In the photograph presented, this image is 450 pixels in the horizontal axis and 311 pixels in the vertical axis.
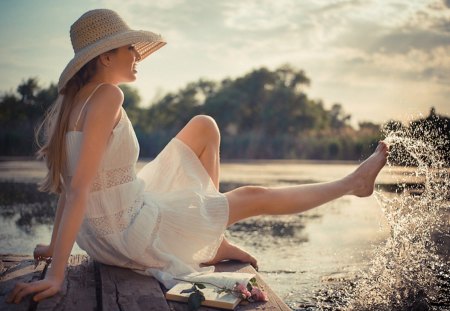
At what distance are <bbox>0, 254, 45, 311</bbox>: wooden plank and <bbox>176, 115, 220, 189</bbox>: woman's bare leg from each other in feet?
3.27

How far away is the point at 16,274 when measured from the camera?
2693 millimetres

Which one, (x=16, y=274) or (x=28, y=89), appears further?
(x=28, y=89)

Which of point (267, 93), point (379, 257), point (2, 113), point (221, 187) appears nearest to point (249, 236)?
point (379, 257)

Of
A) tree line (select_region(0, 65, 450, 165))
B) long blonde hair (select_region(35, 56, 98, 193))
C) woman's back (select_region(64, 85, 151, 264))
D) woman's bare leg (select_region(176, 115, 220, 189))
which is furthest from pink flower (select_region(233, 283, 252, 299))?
tree line (select_region(0, 65, 450, 165))

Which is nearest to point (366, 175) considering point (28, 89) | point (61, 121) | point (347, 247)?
point (347, 247)

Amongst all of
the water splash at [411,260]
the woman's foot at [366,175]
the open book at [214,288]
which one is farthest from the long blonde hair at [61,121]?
the woman's foot at [366,175]

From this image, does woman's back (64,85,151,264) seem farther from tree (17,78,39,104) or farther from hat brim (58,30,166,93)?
tree (17,78,39,104)

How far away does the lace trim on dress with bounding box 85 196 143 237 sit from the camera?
2.71 meters

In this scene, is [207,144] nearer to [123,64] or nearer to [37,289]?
[123,64]

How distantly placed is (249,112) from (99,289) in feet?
91.3

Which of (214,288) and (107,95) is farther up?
(107,95)

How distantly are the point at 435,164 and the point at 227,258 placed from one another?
1854 mm

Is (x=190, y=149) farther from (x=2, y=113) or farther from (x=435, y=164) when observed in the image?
(x=2, y=113)

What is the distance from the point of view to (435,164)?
4.02 meters
